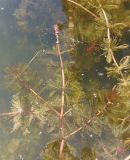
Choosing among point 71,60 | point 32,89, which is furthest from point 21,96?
point 71,60

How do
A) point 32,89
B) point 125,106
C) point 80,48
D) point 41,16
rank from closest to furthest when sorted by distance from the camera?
point 125,106 < point 32,89 < point 80,48 < point 41,16

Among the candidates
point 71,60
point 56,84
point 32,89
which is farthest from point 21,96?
point 71,60

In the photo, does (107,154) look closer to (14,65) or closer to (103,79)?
(103,79)

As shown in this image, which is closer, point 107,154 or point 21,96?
point 107,154

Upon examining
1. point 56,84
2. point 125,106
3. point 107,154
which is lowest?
point 107,154

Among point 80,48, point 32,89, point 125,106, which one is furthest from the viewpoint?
point 80,48

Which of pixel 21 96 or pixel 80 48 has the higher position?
pixel 80 48

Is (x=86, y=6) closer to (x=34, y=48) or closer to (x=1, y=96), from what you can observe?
(x=34, y=48)
